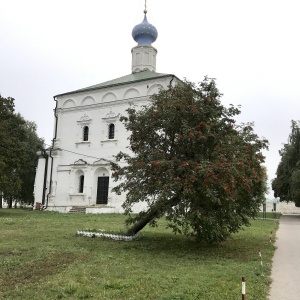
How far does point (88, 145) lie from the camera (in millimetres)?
32375

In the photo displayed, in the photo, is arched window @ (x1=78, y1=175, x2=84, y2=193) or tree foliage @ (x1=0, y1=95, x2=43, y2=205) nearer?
tree foliage @ (x1=0, y1=95, x2=43, y2=205)

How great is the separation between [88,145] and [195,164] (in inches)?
869

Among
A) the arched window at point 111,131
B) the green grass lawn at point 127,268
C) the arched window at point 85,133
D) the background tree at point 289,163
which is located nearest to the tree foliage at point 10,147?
the arched window at point 85,133

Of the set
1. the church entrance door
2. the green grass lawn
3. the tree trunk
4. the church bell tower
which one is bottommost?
the green grass lawn

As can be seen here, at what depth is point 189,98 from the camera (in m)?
12.5

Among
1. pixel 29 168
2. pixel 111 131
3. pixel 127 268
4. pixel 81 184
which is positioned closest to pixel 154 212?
pixel 127 268

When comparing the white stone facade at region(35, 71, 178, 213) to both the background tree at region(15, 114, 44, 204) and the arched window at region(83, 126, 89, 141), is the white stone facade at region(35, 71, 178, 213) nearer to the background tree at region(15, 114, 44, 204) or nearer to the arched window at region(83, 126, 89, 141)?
the arched window at region(83, 126, 89, 141)

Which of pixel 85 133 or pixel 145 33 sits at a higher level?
pixel 145 33

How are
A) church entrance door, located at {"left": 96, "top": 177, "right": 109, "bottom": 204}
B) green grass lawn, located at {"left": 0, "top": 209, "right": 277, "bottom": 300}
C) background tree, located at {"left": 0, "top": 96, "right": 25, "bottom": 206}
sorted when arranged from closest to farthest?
green grass lawn, located at {"left": 0, "top": 209, "right": 277, "bottom": 300}, background tree, located at {"left": 0, "top": 96, "right": 25, "bottom": 206}, church entrance door, located at {"left": 96, "top": 177, "right": 109, "bottom": 204}

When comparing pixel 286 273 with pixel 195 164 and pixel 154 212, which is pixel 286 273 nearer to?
pixel 195 164

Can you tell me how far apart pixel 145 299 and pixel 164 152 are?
6158 mm

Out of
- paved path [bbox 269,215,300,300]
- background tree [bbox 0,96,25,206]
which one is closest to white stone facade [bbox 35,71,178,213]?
background tree [bbox 0,96,25,206]

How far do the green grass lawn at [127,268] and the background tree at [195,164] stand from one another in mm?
1106

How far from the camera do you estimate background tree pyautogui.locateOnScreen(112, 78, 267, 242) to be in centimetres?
1112
